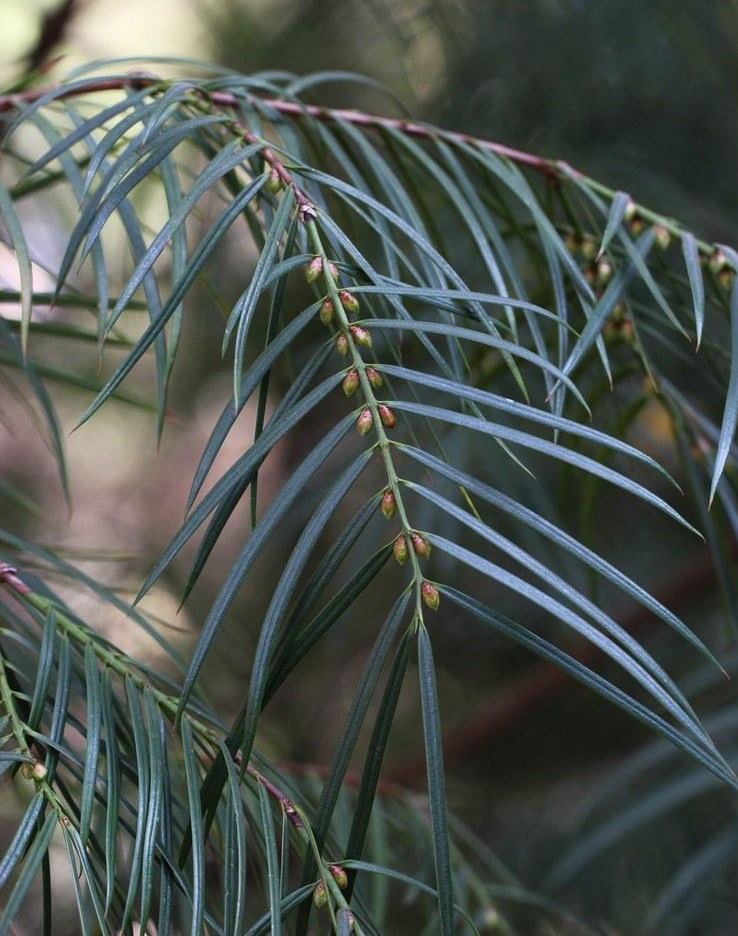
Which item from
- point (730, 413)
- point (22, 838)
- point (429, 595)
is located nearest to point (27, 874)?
point (22, 838)

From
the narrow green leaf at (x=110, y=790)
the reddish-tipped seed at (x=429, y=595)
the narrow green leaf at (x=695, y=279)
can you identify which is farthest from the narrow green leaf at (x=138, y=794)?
the narrow green leaf at (x=695, y=279)

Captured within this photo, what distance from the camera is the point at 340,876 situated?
28 centimetres

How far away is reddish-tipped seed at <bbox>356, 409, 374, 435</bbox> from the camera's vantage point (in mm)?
263

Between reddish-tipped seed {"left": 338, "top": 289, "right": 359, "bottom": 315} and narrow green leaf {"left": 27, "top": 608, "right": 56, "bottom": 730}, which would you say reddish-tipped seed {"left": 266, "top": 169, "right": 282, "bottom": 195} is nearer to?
reddish-tipped seed {"left": 338, "top": 289, "right": 359, "bottom": 315}

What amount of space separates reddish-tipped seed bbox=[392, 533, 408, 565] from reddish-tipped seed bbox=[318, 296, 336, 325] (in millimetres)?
68

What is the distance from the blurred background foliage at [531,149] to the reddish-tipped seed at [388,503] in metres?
0.57

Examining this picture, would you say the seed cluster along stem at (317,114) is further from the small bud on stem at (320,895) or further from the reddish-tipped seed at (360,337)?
the small bud on stem at (320,895)

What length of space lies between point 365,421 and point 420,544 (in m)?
0.04

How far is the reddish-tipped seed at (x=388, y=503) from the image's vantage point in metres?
0.26

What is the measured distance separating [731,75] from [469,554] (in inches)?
33.8

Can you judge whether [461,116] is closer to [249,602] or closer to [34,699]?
[249,602]

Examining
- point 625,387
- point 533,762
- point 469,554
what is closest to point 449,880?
point 469,554

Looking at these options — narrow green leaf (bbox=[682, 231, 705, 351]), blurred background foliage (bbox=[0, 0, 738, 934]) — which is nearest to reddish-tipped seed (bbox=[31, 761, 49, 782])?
narrow green leaf (bbox=[682, 231, 705, 351])

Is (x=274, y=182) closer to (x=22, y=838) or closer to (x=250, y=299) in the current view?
(x=250, y=299)
